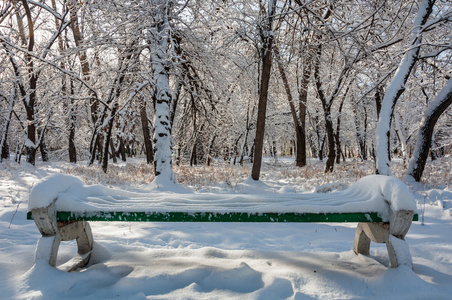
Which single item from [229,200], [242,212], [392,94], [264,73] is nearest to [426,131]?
[392,94]

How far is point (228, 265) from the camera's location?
2.38 m

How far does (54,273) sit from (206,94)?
269 inches

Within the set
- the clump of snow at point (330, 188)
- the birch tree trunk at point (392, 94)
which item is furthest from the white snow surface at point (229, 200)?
the birch tree trunk at point (392, 94)

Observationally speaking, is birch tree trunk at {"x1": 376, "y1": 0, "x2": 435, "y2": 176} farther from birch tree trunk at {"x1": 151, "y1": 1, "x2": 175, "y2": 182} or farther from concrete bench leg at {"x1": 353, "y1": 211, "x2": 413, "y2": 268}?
birch tree trunk at {"x1": 151, "y1": 1, "x2": 175, "y2": 182}

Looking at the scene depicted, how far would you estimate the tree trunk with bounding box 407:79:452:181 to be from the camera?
240 inches

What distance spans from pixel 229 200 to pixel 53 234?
147cm

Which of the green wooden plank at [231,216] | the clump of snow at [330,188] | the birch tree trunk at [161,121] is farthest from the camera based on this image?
the birch tree trunk at [161,121]

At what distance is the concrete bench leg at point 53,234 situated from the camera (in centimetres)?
201

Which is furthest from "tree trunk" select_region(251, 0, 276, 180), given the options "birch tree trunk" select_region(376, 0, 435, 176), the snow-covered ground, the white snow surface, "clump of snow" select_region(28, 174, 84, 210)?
"clump of snow" select_region(28, 174, 84, 210)

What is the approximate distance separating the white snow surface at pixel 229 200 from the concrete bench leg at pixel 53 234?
77 millimetres

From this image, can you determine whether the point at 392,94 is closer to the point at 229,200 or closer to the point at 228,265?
the point at 229,200

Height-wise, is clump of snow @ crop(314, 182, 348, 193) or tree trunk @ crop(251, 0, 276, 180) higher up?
tree trunk @ crop(251, 0, 276, 180)

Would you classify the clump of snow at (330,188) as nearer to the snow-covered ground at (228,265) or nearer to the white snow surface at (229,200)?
the snow-covered ground at (228,265)

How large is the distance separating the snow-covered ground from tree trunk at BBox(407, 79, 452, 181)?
9.31 ft
